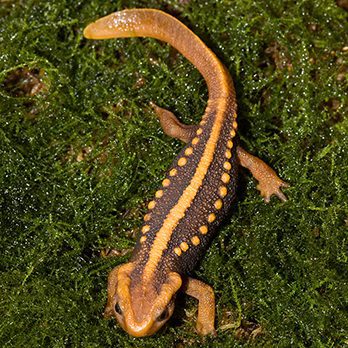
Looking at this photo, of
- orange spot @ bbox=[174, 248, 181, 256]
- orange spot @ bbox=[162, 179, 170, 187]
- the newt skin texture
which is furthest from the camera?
orange spot @ bbox=[162, 179, 170, 187]

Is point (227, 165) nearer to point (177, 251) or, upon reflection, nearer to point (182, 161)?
point (182, 161)

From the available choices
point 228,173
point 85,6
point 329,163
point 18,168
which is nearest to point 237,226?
point 228,173

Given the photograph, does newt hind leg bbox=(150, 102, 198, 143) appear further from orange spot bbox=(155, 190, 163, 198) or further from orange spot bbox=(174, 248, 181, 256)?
orange spot bbox=(174, 248, 181, 256)

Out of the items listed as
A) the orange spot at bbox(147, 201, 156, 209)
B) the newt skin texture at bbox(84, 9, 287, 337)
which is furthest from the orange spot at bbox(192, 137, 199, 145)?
the orange spot at bbox(147, 201, 156, 209)

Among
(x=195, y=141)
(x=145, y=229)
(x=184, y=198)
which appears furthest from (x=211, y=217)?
(x=195, y=141)

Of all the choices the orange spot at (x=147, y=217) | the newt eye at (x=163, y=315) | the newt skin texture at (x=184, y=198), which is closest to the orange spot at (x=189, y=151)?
the newt skin texture at (x=184, y=198)

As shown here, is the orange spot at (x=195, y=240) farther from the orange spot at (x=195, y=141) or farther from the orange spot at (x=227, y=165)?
the orange spot at (x=195, y=141)

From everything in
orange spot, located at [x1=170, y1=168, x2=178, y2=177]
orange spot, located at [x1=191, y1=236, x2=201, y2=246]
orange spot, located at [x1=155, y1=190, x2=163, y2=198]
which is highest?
orange spot, located at [x1=170, y1=168, x2=178, y2=177]
